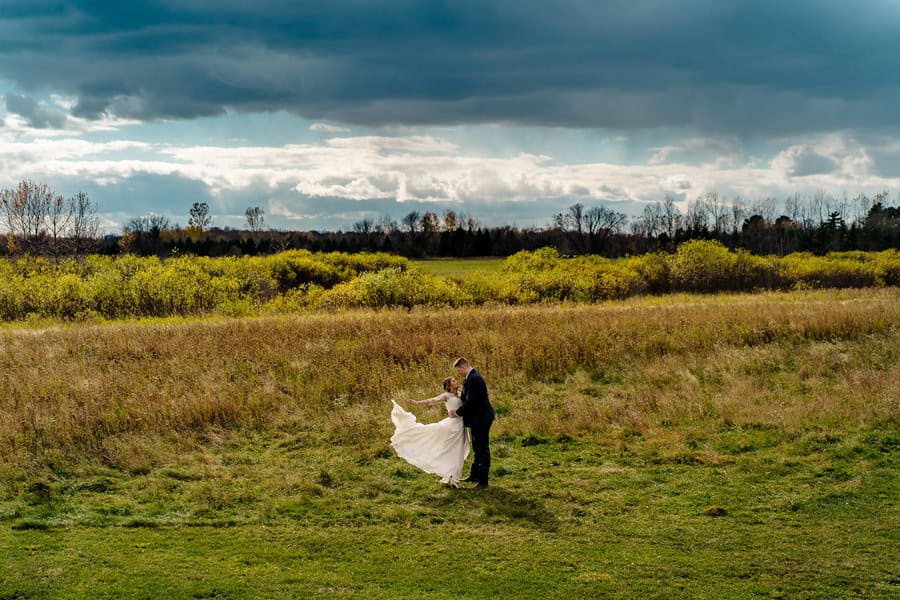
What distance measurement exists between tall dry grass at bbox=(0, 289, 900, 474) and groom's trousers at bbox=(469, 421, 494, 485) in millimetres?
3055

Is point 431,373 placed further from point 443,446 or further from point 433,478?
point 443,446

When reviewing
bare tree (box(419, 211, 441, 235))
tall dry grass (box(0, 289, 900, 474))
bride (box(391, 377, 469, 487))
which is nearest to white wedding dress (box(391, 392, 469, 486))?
bride (box(391, 377, 469, 487))

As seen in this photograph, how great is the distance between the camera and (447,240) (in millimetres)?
120750

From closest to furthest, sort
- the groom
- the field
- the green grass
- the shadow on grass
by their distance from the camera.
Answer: the green grass
the field
the shadow on grass
the groom

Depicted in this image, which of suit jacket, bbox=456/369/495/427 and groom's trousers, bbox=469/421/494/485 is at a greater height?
suit jacket, bbox=456/369/495/427

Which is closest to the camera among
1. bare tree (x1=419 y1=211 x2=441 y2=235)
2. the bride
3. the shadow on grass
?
the shadow on grass

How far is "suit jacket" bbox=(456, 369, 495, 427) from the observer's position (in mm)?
11516

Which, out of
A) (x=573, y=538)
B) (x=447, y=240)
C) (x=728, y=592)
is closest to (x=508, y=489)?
(x=573, y=538)

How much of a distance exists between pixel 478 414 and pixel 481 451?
25.9 inches

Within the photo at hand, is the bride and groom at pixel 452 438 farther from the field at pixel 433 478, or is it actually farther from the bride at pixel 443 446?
the field at pixel 433 478

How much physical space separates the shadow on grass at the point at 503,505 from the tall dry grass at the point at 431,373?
3244mm

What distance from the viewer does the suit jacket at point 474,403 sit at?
11516mm

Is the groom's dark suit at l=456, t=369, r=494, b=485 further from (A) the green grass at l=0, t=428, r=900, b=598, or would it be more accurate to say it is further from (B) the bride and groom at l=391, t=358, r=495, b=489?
(A) the green grass at l=0, t=428, r=900, b=598

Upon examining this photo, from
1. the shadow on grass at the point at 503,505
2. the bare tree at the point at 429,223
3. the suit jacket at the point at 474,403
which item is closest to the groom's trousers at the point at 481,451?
the suit jacket at the point at 474,403
